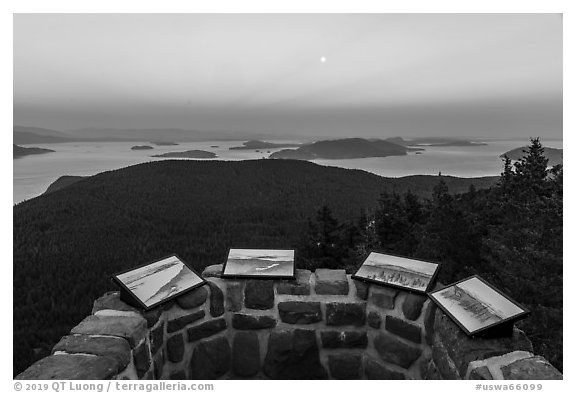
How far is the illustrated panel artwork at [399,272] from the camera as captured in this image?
103 inches

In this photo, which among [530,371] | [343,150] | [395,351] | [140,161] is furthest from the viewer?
[343,150]

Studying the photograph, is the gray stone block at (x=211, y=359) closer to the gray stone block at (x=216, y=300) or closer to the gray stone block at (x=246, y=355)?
the gray stone block at (x=246, y=355)

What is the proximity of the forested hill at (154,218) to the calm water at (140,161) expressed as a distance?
2068 millimetres

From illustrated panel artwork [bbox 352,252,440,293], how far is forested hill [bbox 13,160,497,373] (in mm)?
6361

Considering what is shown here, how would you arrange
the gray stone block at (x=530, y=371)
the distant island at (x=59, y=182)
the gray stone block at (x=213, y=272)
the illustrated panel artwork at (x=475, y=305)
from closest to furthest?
the gray stone block at (x=530, y=371)
the illustrated panel artwork at (x=475, y=305)
the gray stone block at (x=213, y=272)
the distant island at (x=59, y=182)

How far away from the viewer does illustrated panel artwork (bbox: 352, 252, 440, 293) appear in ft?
8.55

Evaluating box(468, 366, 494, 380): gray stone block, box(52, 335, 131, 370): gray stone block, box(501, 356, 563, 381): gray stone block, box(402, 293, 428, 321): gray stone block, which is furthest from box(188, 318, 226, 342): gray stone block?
box(501, 356, 563, 381): gray stone block

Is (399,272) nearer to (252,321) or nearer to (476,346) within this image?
(476,346)

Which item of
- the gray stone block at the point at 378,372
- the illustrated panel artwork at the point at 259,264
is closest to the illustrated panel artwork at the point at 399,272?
the illustrated panel artwork at the point at 259,264

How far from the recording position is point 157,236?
15.7 m

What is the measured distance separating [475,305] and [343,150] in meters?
10.4

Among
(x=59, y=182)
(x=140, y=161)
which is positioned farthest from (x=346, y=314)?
(x=140, y=161)

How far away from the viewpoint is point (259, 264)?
290 centimetres
